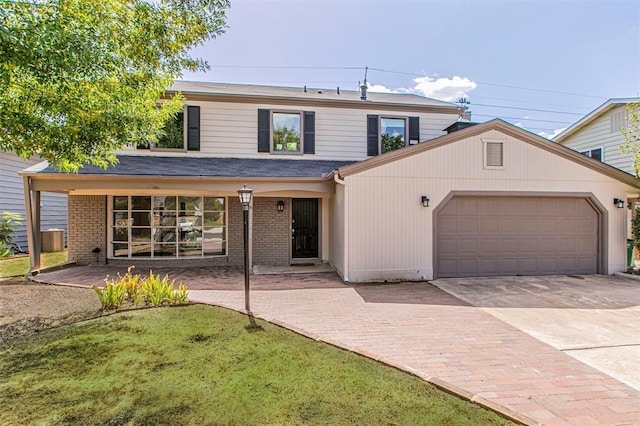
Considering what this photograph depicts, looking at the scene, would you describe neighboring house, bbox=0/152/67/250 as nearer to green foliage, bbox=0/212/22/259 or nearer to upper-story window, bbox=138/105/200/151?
green foliage, bbox=0/212/22/259

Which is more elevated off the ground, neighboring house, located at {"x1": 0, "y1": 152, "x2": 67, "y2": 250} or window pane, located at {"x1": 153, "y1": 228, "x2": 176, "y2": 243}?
neighboring house, located at {"x1": 0, "y1": 152, "x2": 67, "y2": 250}

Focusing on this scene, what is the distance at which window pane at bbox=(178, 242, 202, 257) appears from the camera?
36.9 ft

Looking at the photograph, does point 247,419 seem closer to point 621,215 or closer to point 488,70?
point 621,215

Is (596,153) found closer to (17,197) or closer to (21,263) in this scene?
(21,263)

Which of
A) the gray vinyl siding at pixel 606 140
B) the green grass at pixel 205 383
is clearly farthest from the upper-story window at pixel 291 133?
the gray vinyl siding at pixel 606 140

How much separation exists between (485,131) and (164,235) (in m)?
10.3

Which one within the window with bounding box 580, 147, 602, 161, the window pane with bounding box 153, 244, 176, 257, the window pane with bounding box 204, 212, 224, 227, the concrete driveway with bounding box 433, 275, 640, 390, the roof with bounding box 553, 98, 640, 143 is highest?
the roof with bounding box 553, 98, 640, 143

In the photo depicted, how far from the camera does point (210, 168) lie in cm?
1024

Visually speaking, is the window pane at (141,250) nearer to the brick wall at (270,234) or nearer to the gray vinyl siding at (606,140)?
the brick wall at (270,234)

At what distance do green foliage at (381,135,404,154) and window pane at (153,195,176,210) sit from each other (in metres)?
7.59

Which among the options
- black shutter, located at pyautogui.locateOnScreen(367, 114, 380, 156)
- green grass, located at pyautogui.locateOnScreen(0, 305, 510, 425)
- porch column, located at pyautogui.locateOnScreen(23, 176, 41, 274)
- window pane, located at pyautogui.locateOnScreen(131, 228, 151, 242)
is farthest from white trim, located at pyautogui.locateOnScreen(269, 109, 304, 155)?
green grass, located at pyautogui.locateOnScreen(0, 305, 510, 425)

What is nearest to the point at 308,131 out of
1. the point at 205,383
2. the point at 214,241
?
the point at 214,241

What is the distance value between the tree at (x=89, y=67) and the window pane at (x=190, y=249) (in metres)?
5.35

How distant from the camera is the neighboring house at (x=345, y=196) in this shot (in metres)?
8.98
